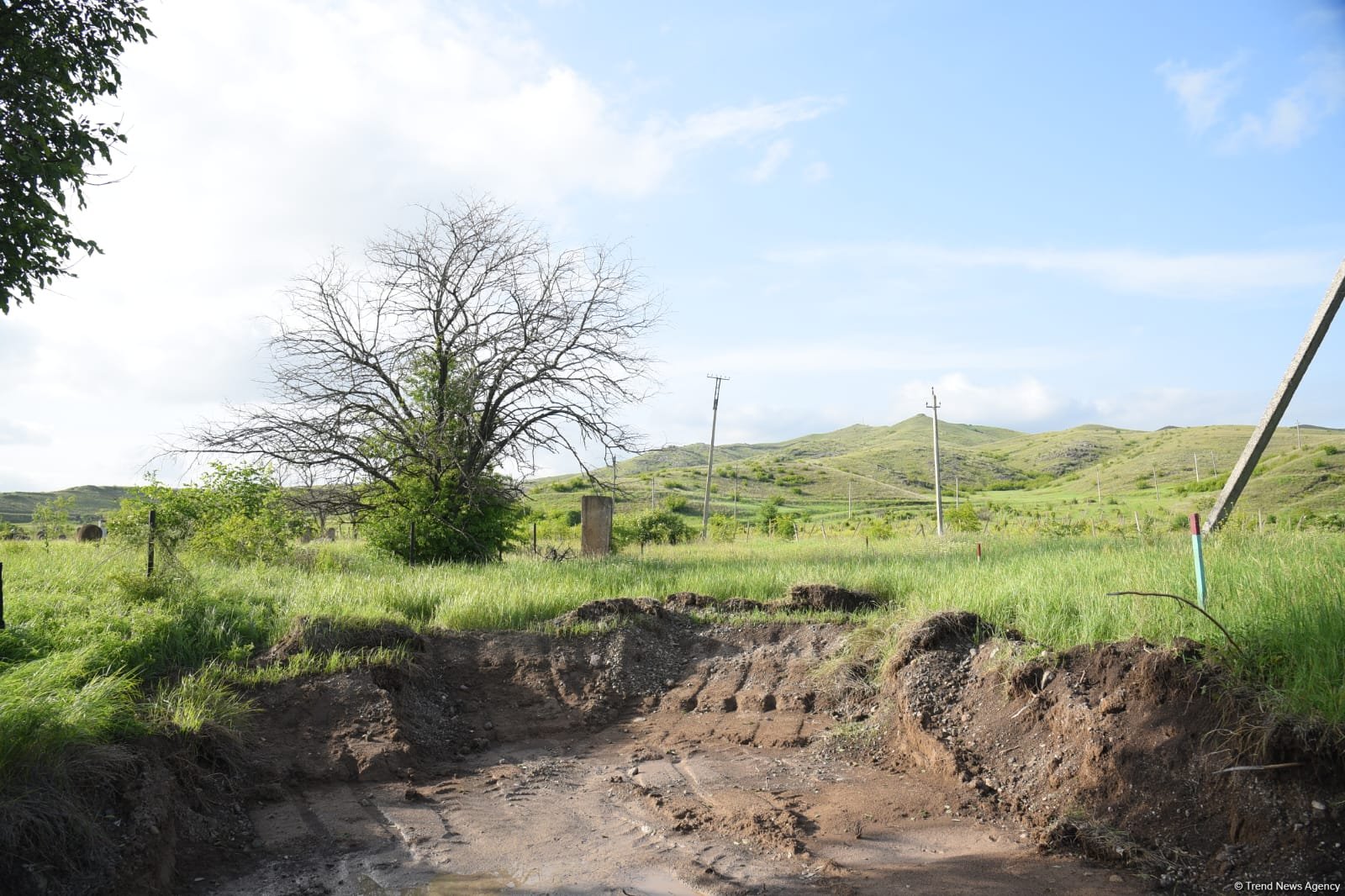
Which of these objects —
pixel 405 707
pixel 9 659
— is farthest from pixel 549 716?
pixel 9 659

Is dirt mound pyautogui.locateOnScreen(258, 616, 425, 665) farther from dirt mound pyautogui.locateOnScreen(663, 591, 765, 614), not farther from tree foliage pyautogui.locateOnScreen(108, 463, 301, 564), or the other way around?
tree foliage pyautogui.locateOnScreen(108, 463, 301, 564)

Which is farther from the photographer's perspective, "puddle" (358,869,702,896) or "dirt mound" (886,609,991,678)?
"dirt mound" (886,609,991,678)

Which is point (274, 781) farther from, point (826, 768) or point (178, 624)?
point (826, 768)

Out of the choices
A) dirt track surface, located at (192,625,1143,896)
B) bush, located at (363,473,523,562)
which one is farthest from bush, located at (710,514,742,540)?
dirt track surface, located at (192,625,1143,896)

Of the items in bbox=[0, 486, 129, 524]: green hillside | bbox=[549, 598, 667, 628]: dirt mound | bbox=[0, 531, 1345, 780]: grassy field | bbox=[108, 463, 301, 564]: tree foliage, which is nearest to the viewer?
bbox=[0, 531, 1345, 780]: grassy field

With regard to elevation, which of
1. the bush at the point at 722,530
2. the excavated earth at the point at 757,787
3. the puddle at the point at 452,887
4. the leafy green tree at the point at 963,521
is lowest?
the puddle at the point at 452,887

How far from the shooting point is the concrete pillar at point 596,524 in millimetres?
21422

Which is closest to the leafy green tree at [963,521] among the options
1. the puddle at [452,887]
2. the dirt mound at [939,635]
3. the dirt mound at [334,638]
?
the dirt mound at [939,635]

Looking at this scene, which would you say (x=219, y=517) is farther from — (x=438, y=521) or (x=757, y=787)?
(x=757, y=787)

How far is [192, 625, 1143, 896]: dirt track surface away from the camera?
5043 mm

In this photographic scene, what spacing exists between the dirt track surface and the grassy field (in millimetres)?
1159

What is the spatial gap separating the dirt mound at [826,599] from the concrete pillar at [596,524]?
10433 millimetres

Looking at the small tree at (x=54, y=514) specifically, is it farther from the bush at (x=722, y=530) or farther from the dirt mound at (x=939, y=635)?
the bush at (x=722, y=530)

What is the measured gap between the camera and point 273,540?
55.9 feet
